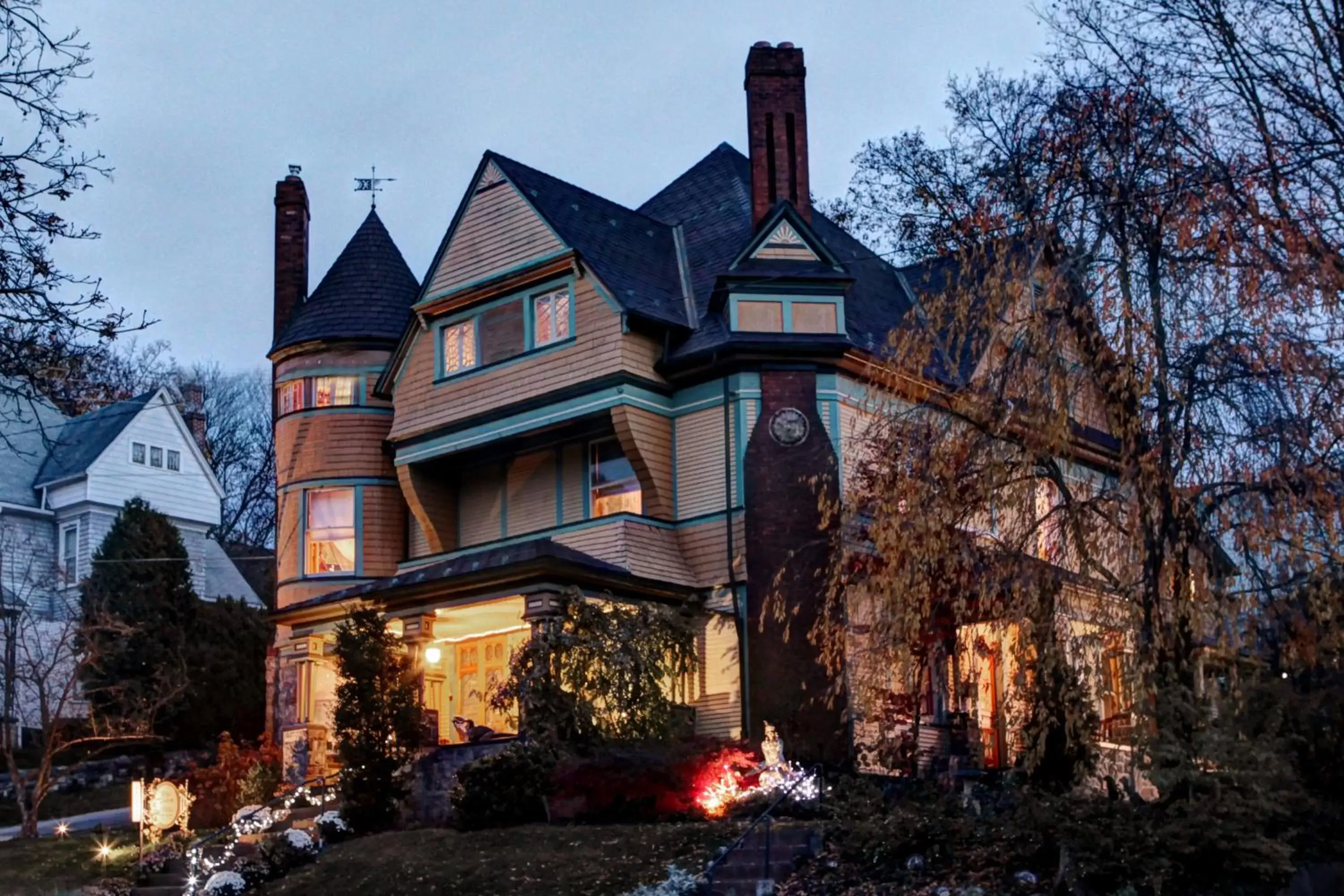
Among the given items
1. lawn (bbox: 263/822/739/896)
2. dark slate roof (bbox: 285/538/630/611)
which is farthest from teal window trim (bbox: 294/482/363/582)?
lawn (bbox: 263/822/739/896)

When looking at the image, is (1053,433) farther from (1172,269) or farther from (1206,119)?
(1206,119)

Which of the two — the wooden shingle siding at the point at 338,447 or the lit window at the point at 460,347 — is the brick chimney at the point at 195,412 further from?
the lit window at the point at 460,347

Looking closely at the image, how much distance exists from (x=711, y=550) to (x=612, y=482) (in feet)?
8.08

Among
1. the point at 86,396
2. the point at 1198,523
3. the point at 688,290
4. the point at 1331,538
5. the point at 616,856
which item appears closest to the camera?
the point at 86,396

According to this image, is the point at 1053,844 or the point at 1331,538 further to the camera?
the point at 1053,844

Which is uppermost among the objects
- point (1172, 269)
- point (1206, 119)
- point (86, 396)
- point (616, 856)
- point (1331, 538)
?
point (1206, 119)

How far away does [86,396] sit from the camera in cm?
1253

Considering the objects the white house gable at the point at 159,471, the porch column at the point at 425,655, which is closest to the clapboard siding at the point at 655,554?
the porch column at the point at 425,655

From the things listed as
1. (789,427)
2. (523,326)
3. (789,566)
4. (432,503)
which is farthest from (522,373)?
(789,566)

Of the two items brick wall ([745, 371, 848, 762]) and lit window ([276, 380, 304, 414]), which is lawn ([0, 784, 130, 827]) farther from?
brick wall ([745, 371, 848, 762])

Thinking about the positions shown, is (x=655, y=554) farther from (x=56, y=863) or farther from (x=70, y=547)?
(x=70, y=547)

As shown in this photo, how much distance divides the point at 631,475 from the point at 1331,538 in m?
14.4

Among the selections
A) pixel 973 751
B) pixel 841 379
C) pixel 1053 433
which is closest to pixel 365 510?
pixel 841 379

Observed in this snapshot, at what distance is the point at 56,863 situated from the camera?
23844mm
